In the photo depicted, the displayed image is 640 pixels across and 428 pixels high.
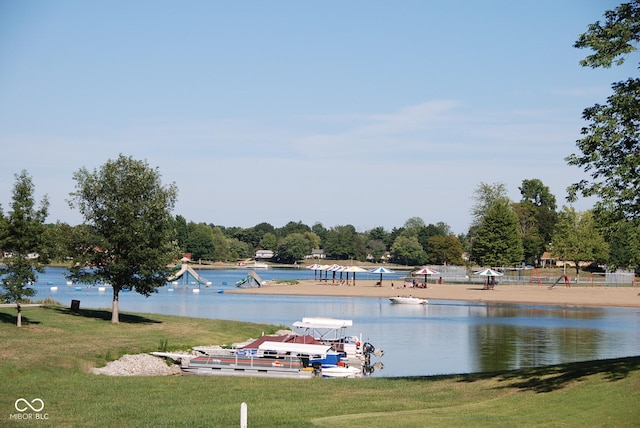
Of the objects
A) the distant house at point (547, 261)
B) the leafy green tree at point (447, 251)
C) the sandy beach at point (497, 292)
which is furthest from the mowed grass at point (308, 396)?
the leafy green tree at point (447, 251)

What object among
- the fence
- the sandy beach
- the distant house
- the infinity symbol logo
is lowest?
the infinity symbol logo

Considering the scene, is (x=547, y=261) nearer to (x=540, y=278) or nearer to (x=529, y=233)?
(x=529, y=233)

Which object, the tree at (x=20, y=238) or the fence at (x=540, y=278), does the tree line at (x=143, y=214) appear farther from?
the fence at (x=540, y=278)

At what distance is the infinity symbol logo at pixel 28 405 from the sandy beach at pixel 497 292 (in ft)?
263

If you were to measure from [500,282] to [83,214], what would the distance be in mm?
90554

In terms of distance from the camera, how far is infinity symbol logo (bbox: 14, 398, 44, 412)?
832 inches

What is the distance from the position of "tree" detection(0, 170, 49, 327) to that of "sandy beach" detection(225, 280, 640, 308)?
226ft

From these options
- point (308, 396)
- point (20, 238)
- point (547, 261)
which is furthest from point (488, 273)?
point (308, 396)

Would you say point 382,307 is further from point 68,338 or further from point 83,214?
point 68,338

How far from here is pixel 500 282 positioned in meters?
125

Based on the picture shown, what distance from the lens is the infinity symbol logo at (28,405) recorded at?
21.1m

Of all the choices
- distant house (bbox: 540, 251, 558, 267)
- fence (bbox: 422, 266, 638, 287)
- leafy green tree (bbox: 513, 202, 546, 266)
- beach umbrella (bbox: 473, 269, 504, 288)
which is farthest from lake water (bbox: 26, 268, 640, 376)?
distant house (bbox: 540, 251, 558, 267)

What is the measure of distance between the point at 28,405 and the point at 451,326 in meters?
48.5

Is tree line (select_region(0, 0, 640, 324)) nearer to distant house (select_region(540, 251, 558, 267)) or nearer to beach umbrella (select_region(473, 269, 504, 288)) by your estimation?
beach umbrella (select_region(473, 269, 504, 288))
